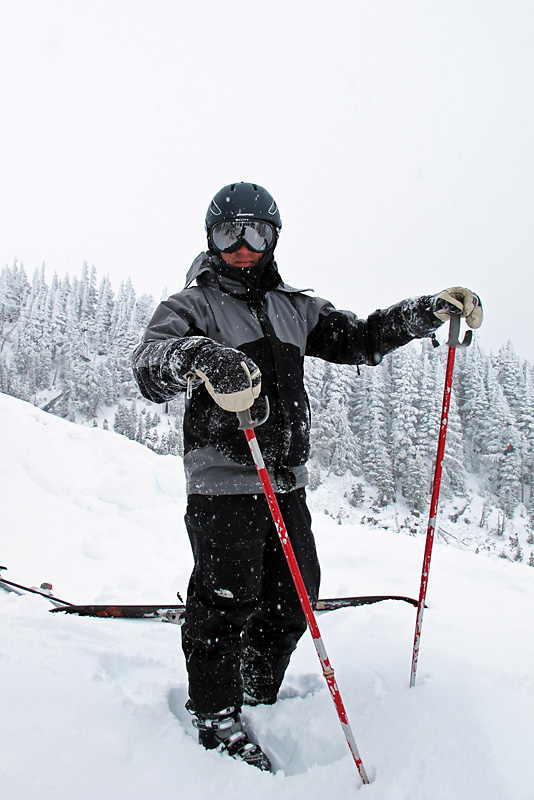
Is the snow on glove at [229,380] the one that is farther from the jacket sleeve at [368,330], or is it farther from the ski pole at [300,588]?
the jacket sleeve at [368,330]

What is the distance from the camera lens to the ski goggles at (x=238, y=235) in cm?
242

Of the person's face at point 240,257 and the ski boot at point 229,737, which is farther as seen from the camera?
the person's face at point 240,257

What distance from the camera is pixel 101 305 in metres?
73.4

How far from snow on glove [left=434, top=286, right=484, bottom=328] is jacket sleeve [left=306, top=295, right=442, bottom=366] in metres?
0.05

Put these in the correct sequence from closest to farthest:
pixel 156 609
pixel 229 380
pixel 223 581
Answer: pixel 229 380 < pixel 223 581 < pixel 156 609

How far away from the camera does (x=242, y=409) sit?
69.6 inches

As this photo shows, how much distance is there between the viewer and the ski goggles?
242cm

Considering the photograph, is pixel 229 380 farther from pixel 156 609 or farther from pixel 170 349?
pixel 156 609

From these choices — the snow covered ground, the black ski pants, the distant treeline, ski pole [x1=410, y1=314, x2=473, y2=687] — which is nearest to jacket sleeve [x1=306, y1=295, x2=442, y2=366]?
ski pole [x1=410, y1=314, x2=473, y2=687]

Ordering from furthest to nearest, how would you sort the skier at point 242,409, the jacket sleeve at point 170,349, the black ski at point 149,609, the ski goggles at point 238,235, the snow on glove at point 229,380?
the black ski at point 149,609 < the ski goggles at point 238,235 < the skier at point 242,409 < the jacket sleeve at point 170,349 < the snow on glove at point 229,380

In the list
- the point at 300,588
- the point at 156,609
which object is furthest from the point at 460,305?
the point at 156,609

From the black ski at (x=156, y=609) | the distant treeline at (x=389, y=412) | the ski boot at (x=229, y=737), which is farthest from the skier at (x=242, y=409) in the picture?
the distant treeline at (x=389, y=412)

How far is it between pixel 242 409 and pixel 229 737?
53.9 inches

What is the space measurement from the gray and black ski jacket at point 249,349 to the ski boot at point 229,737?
3.05 ft
